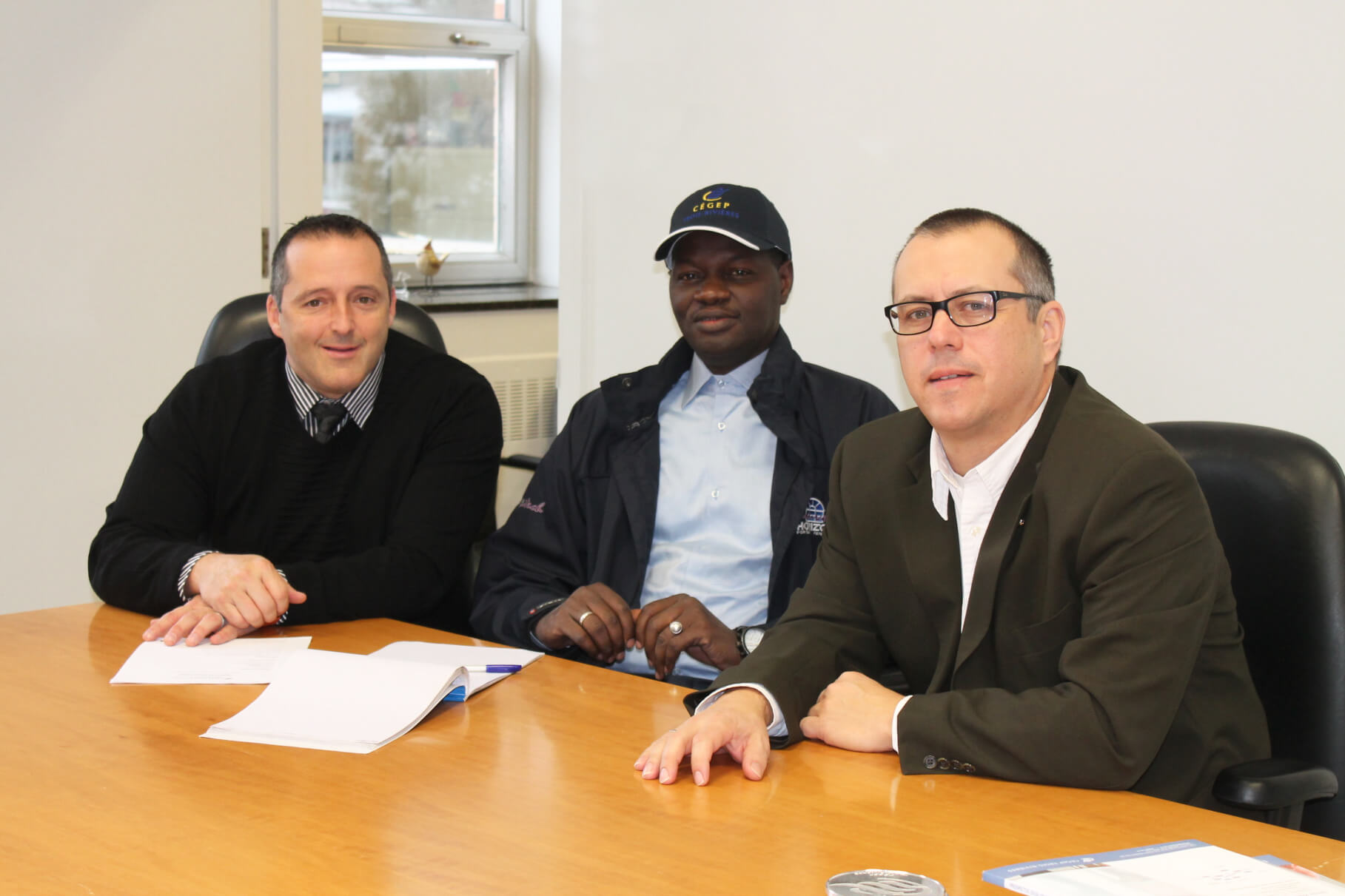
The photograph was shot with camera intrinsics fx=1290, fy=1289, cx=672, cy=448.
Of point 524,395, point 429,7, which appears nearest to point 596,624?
point 524,395

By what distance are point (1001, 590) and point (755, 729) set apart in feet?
1.26

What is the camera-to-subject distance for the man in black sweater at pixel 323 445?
2.38 m

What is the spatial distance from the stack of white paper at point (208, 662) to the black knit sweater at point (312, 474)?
35 centimetres

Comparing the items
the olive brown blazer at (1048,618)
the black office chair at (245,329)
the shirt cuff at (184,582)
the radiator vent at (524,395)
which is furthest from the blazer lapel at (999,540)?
the radiator vent at (524,395)

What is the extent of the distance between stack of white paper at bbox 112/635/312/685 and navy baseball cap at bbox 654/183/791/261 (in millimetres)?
1027

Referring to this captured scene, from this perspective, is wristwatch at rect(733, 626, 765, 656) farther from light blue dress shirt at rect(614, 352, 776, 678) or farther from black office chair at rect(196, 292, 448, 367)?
black office chair at rect(196, 292, 448, 367)

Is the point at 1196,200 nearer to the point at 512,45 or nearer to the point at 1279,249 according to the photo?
A: the point at 1279,249

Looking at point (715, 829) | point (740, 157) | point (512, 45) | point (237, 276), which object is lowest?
point (715, 829)

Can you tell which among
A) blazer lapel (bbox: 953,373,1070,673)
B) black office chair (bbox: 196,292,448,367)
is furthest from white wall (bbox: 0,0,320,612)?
blazer lapel (bbox: 953,373,1070,673)

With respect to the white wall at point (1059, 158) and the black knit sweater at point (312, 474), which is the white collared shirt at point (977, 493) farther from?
the black knit sweater at point (312, 474)

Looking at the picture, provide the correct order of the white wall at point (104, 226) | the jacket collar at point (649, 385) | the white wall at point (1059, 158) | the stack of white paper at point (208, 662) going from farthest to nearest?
1. the white wall at point (104, 226)
2. the jacket collar at point (649, 385)
3. the white wall at point (1059, 158)
4. the stack of white paper at point (208, 662)

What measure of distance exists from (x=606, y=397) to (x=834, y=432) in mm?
461

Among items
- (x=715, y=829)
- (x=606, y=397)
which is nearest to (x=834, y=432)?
(x=606, y=397)

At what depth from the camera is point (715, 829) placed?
133 centimetres
